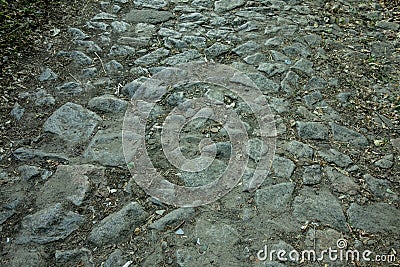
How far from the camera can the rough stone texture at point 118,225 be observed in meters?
2.23

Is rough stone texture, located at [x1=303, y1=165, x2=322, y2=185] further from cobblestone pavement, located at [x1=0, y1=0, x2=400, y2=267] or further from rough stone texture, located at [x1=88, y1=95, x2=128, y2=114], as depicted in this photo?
rough stone texture, located at [x1=88, y1=95, x2=128, y2=114]

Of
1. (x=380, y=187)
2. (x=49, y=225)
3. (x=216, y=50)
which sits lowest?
(x=380, y=187)

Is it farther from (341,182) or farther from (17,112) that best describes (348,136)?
(17,112)

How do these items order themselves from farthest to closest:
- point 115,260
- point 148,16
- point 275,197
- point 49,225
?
point 148,16
point 275,197
point 49,225
point 115,260

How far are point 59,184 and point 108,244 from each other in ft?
1.78

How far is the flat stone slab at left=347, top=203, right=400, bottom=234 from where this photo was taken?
229 cm

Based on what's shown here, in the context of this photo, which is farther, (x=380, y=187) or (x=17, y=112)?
(x=17, y=112)

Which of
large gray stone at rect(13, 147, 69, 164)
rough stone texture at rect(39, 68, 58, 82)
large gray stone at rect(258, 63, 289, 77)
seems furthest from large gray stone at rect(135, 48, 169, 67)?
large gray stone at rect(13, 147, 69, 164)

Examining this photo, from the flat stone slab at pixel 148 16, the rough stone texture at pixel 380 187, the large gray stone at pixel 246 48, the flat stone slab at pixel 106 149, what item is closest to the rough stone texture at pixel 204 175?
the flat stone slab at pixel 106 149

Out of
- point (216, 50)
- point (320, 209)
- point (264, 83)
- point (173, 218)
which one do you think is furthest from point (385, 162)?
point (216, 50)

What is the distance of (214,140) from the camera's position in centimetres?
279

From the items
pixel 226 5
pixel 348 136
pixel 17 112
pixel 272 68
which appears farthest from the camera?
pixel 226 5

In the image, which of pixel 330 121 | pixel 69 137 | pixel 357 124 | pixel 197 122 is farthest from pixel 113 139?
pixel 357 124

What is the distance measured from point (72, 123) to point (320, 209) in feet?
5.58
